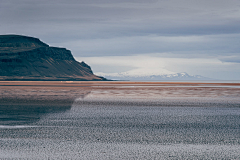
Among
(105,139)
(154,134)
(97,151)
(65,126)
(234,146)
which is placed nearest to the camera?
(97,151)

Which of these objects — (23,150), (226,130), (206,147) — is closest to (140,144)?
(206,147)

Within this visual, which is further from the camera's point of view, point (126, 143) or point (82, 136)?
point (82, 136)

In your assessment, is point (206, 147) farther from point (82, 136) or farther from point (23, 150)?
point (23, 150)

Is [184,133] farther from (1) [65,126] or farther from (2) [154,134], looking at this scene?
(1) [65,126]

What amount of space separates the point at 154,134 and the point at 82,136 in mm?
2910

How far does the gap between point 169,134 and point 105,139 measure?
108 inches

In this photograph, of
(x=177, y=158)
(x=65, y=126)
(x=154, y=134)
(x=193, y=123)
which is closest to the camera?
(x=177, y=158)

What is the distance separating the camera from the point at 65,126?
1416cm

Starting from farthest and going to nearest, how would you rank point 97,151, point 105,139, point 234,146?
1. point 105,139
2. point 234,146
3. point 97,151

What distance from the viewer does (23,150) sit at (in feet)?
31.2

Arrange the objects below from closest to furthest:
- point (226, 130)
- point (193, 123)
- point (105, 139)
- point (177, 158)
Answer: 1. point (177, 158)
2. point (105, 139)
3. point (226, 130)
4. point (193, 123)

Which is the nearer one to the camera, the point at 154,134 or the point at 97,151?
the point at 97,151

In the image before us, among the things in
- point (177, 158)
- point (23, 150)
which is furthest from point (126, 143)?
point (23, 150)

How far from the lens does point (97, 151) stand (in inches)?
370
